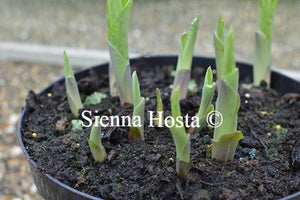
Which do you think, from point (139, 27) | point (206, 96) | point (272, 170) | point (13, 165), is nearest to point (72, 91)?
point (206, 96)

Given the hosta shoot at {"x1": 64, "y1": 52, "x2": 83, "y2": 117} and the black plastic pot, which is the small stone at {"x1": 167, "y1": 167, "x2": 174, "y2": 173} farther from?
the hosta shoot at {"x1": 64, "y1": 52, "x2": 83, "y2": 117}

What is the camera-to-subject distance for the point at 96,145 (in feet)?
2.64

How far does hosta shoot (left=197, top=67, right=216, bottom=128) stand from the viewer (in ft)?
2.65

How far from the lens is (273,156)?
862 mm

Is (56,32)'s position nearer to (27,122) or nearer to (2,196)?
(2,196)

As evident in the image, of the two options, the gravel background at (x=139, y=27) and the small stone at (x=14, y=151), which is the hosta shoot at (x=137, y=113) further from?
the gravel background at (x=139, y=27)

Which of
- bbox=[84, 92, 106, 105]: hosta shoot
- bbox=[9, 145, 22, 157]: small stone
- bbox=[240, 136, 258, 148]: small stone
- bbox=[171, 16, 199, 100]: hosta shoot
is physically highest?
bbox=[171, 16, 199, 100]: hosta shoot

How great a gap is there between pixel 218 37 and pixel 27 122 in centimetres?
48

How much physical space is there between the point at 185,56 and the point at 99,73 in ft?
1.10

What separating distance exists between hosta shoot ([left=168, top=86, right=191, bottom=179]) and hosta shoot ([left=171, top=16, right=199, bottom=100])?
0.28 meters

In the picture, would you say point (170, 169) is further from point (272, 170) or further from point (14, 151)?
point (14, 151)

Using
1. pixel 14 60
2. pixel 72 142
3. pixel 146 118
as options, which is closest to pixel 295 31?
pixel 14 60

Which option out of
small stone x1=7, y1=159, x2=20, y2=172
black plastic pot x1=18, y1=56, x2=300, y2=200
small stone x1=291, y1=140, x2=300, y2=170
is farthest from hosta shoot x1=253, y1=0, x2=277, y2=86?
small stone x1=7, y1=159, x2=20, y2=172

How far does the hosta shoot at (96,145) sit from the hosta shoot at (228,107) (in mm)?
215
